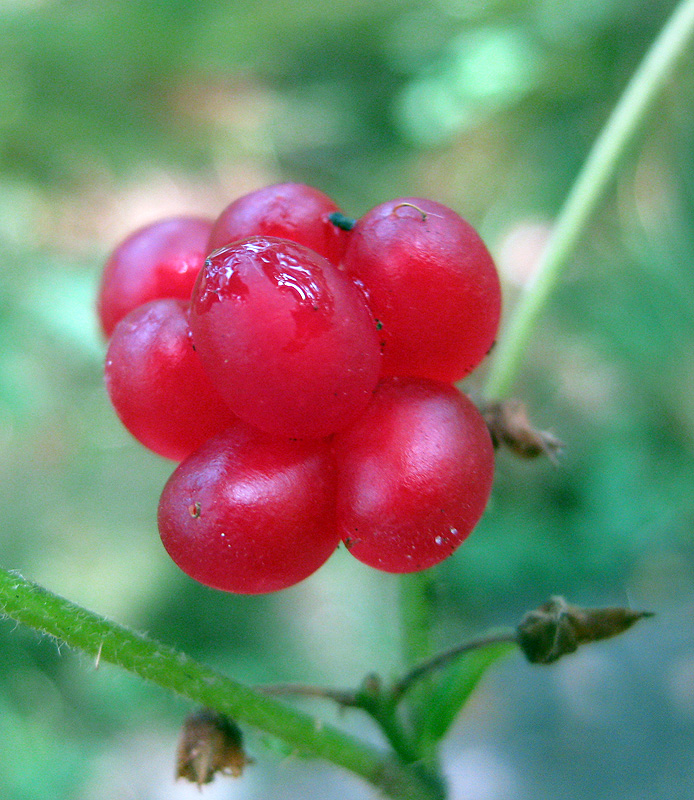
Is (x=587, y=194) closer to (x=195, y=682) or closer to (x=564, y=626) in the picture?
(x=564, y=626)

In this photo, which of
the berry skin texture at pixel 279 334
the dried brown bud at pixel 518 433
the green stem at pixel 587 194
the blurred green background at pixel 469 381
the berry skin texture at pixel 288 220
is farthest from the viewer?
the blurred green background at pixel 469 381

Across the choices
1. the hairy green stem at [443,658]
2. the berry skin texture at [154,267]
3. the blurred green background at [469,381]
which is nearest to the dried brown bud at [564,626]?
the hairy green stem at [443,658]

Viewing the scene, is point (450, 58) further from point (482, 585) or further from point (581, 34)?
point (482, 585)

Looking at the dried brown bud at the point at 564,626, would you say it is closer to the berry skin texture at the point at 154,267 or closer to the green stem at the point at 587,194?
the green stem at the point at 587,194

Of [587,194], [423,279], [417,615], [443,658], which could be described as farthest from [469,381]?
[423,279]

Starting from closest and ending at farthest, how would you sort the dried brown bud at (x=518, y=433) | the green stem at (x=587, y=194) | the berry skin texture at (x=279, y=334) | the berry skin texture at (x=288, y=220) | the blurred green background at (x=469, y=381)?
the berry skin texture at (x=279, y=334) → the berry skin texture at (x=288, y=220) → the dried brown bud at (x=518, y=433) → the green stem at (x=587, y=194) → the blurred green background at (x=469, y=381)

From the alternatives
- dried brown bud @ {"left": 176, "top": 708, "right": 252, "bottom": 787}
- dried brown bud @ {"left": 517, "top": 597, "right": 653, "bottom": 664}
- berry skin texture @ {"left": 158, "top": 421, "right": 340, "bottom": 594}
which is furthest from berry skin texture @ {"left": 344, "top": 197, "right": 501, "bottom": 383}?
dried brown bud @ {"left": 176, "top": 708, "right": 252, "bottom": 787}

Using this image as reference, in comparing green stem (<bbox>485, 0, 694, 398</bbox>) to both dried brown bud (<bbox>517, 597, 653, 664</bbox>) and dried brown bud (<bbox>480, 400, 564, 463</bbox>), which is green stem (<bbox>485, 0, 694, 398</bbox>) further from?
dried brown bud (<bbox>517, 597, 653, 664</bbox>)
